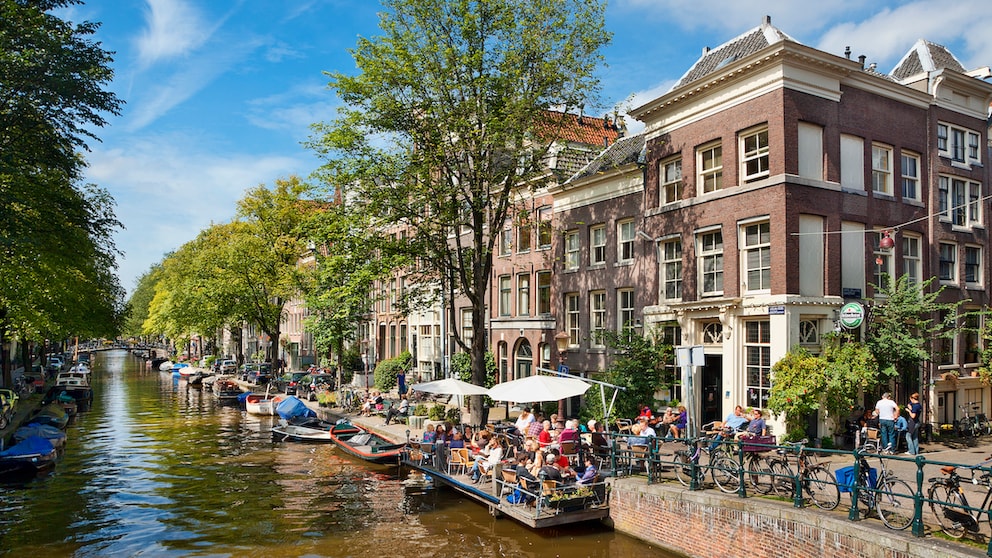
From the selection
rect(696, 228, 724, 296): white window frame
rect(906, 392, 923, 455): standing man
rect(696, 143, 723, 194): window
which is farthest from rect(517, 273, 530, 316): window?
rect(906, 392, 923, 455): standing man

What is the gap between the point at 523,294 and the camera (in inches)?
1470

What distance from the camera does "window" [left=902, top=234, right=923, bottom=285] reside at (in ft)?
84.8

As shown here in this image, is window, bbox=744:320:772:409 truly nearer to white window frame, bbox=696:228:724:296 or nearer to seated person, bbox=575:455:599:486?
white window frame, bbox=696:228:724:296

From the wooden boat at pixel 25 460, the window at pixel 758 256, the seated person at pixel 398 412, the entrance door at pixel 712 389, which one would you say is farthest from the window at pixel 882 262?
the wooden boat at pixel 25 460

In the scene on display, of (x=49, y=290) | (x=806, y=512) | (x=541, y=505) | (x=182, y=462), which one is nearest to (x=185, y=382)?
(x=49, y=290)

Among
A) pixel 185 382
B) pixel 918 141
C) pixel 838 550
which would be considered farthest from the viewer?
pixel 185 382

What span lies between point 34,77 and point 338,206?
35.1 ft

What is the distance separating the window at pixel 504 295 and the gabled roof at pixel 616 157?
293 inches

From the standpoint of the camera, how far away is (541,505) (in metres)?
16.6

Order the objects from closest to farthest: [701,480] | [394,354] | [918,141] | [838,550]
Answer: [838,550] → [701,480] → [918,141] → [394,354]

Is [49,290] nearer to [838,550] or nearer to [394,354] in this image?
[394,354]

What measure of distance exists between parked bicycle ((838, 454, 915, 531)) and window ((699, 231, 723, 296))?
11.7 metres

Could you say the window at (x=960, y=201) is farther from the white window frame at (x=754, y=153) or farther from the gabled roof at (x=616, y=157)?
the gabled roof at (x=616, y=157)

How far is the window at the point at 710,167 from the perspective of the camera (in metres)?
24.9
